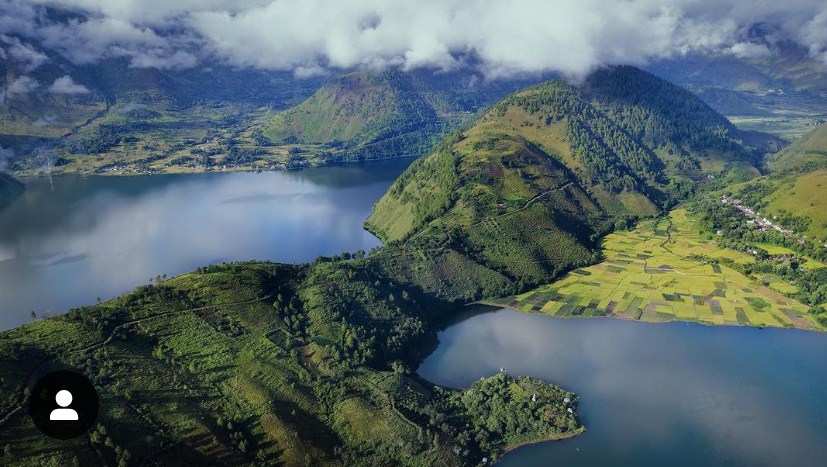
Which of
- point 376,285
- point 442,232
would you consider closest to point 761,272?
point 442,232

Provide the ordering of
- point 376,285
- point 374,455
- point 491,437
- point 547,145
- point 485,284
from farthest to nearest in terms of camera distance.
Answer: point 547,145
point 485,284
point 376,285
point 491,437
point 374,455

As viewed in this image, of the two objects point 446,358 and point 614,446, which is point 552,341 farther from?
point 614,446

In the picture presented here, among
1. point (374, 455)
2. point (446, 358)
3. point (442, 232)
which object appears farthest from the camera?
point (442, 232)

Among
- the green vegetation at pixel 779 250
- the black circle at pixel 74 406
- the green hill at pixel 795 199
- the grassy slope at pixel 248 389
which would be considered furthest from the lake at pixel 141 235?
the green hill at pixel 795 199

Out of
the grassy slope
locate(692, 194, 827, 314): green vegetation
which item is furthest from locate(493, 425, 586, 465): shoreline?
locate(692, 194, 827, 314): green vegetation

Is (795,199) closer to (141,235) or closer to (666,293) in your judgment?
(666,293)

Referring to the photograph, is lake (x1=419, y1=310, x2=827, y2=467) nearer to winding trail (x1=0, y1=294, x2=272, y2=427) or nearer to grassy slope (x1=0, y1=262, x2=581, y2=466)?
grassy slope (x1=0, y1=262, x2=581, y2=466)
